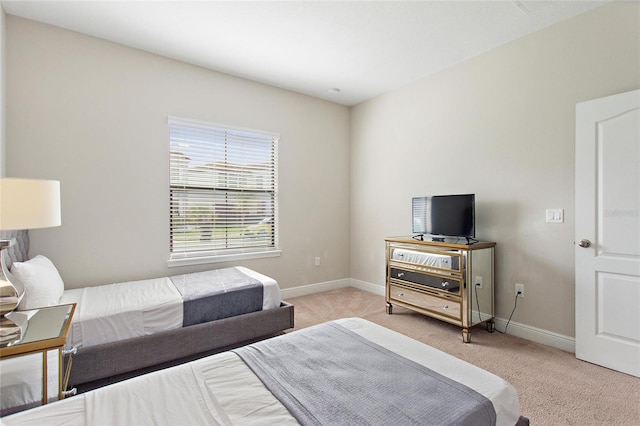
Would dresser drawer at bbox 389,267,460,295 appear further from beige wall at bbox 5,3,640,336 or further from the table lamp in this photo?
the table lamp

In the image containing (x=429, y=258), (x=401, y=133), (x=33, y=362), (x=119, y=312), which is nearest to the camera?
(x=33, y=362)

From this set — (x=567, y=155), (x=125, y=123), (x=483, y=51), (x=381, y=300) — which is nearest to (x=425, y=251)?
(x=381, y=300)

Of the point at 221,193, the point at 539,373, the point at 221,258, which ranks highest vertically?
the point at 221,193

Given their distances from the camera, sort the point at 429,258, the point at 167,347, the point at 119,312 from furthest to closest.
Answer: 1. the point at 429,258
2. the point at 167,347
3. the point at 119,312

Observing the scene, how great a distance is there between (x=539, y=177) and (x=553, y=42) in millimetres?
1174

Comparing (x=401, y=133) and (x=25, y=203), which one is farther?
(x=401, y=133)

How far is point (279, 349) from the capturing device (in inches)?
57.2

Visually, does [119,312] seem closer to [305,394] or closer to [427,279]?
[305,394]

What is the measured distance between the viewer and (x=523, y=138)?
2.87m

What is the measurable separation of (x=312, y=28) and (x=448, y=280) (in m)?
2.64

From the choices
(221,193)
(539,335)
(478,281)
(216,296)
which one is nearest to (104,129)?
(221,193)

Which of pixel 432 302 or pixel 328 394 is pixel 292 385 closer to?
pixel 328 394

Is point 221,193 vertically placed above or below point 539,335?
above

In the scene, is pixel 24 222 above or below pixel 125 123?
below
